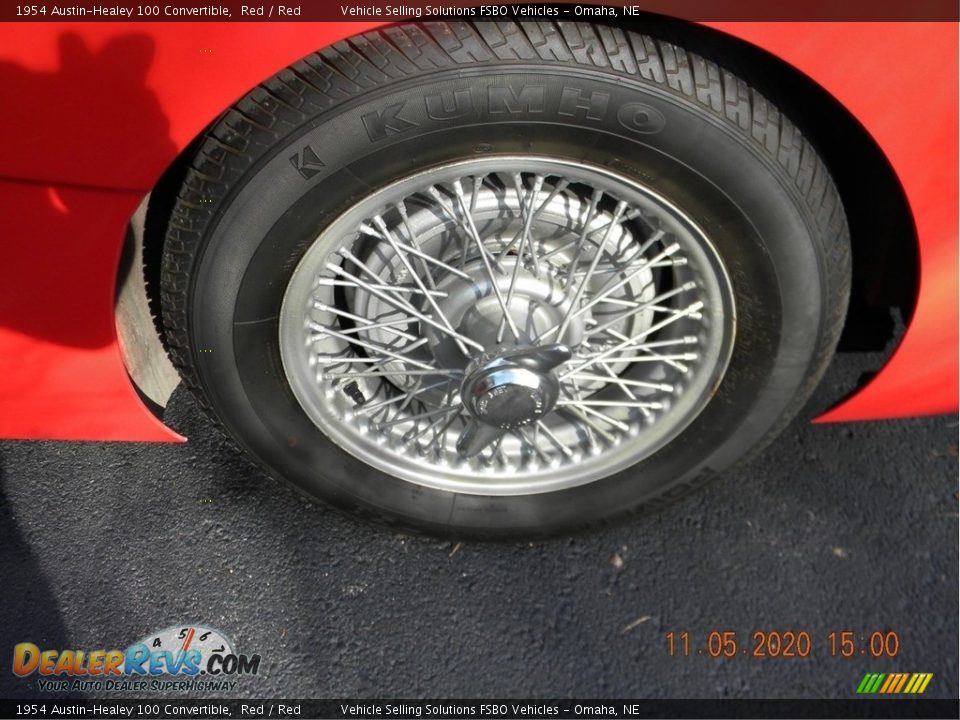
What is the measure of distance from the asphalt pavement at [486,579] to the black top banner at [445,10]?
1.00 metres

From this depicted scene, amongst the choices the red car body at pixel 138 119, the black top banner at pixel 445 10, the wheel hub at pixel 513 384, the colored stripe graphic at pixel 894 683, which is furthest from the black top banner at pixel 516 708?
the black top banner at pixel 445 10

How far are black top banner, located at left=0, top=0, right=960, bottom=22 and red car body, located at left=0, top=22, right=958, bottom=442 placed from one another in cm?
1

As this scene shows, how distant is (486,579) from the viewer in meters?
1.69

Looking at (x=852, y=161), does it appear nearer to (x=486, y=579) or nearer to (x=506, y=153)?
(x=506, y=153)

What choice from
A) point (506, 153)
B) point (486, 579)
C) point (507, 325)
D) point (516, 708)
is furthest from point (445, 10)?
point (516, 708)

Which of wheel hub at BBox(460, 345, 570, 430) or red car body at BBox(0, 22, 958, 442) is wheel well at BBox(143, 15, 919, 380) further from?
wheel hub at BBox(460, 345, 570, 430)

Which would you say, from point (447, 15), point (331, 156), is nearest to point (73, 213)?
point (331, 156)

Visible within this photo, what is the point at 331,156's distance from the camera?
3.83ft

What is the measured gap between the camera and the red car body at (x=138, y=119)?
41.1 inches

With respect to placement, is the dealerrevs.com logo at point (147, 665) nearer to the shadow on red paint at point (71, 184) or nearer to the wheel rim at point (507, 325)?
the wheel rim at point (507, 325)

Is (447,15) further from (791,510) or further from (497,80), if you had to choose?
(791,510)

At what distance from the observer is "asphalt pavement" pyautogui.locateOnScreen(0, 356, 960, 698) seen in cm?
157

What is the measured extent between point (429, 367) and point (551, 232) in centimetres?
34

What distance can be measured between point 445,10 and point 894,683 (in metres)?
1.47
